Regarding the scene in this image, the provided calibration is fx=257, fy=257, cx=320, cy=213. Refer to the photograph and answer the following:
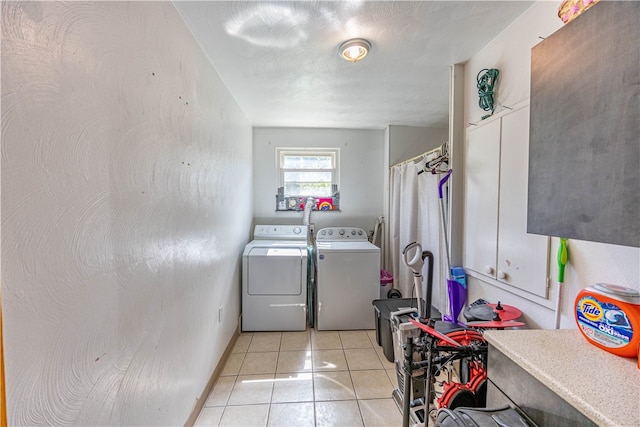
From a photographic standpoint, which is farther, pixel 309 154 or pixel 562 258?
pixel 309 154

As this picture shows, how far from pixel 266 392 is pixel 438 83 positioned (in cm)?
276

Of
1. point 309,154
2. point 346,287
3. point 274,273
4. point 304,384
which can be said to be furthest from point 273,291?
point 309,154

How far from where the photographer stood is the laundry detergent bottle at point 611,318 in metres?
0.75

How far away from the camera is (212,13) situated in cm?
133

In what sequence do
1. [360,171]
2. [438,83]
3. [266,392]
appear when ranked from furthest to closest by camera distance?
1. [360,171]
2. [438,83]
3. [266,392]

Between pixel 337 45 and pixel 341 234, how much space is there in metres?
2.23

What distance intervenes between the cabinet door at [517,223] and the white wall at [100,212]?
1.77 metres

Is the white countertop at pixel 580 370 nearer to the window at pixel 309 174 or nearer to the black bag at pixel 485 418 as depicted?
the black bag at pixel 485 418

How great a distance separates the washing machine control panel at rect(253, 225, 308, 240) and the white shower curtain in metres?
1.16

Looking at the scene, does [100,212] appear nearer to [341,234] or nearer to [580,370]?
[580,370]

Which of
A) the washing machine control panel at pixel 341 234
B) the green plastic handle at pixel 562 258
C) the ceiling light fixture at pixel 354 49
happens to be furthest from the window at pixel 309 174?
the green plastic handle at pixel 562 258

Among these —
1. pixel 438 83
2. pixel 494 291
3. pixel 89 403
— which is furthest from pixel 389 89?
pixel 89 403

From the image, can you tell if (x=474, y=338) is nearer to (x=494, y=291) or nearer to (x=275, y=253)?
(x=494, y=291)

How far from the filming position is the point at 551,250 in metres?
1.19
